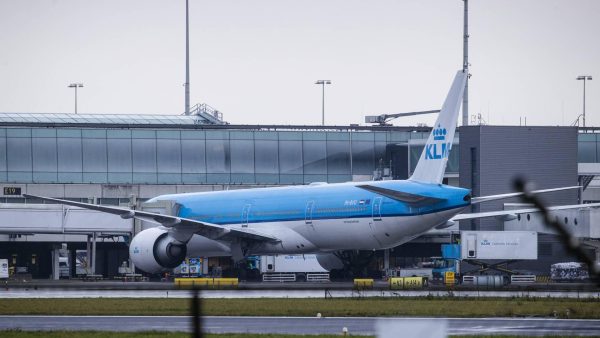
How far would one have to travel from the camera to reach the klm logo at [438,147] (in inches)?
2032

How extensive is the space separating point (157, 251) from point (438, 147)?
1696 centimetres

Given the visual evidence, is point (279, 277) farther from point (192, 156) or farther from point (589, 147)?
point (589, 147)

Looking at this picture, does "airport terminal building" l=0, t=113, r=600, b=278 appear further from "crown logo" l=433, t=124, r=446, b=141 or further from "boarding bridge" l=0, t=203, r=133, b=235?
"crown logo" l=433, t=124, r=446, b=141

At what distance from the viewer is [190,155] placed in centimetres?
9769

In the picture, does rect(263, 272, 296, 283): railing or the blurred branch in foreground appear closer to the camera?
the blurred branch in foreground

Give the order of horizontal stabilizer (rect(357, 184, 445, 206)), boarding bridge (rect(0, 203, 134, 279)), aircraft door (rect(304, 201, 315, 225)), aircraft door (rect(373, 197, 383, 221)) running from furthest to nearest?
boarding bridge (rect(0, 203, 134, 279)), aircraft door (rect(304, 201, 315, 225)), aircraft door (rect(373, 197, 383, 221)), horizontal stabilizer (rect(357, 184, 445, 206))

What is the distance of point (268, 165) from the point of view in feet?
322

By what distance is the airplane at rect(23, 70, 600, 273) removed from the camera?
167 ft

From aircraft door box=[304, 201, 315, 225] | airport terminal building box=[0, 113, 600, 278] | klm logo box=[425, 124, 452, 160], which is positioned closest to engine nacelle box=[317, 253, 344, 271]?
aircraft door box=[304, 201, 315, 225]

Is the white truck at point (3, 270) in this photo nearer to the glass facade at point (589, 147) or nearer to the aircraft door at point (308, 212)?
the aircraft door at point (308, 212)

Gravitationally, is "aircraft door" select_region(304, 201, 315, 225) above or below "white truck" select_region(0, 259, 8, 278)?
above

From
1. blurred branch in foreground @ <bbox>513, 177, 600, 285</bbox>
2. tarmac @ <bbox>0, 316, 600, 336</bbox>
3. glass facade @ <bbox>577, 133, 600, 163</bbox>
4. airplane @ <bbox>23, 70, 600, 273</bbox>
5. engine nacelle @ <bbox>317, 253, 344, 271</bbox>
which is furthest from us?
glass facade @ <bbox>577, 133, 600, 163</bbox>

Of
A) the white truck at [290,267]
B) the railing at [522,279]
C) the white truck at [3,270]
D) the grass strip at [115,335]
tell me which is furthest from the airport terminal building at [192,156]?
the grass strip at [115,335]

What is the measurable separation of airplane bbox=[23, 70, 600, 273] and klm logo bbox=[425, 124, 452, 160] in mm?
48
